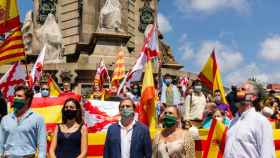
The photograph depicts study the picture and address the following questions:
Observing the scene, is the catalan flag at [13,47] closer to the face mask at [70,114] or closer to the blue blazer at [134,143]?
the face mask at [70,114]

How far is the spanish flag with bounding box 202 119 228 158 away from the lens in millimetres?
8547

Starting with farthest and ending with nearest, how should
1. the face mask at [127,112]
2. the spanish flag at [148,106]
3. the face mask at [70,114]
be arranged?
the spanish flag at [148,106] < the face mask at [127,112] < the face mask at [70,114]

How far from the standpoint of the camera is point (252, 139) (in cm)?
542

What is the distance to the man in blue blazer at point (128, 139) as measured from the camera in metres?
6.87

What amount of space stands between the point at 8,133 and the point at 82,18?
21787 mm

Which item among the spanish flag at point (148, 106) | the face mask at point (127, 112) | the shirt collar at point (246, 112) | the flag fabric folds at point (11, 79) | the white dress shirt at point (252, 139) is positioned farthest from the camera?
the flag fabric folds at point (11, 79)

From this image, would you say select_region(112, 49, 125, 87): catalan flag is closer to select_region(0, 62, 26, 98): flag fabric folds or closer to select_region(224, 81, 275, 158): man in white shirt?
select_region(0, 62, 26, 98): flag fabric folds

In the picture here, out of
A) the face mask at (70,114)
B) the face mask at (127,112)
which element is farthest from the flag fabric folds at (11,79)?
the face mask at (127,112)

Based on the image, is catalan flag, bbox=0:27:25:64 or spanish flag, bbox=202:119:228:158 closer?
spanish flag, bbox=202:119:228:158

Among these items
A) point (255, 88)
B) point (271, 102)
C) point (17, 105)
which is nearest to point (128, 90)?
point (271, 102)

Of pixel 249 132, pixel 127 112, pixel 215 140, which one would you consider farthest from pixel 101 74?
pixel 249 132

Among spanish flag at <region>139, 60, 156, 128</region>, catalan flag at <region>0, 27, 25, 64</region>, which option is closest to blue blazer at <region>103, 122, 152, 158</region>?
spanish flag at <region>139, 60, 156, 128</region>

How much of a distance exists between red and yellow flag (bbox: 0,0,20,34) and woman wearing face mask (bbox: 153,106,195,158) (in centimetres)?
629

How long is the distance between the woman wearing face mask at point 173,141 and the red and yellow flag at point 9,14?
629 centimetres
